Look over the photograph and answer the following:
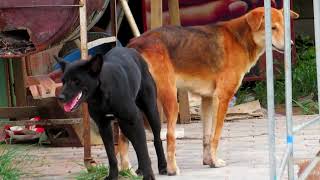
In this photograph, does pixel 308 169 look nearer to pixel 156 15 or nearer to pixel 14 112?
pixel 14 112

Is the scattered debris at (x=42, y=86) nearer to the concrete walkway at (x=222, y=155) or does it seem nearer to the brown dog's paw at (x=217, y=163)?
the concrete walkway at (x=222, y=155)

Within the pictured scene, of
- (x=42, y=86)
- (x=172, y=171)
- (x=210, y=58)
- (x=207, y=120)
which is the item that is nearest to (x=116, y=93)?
(x=172, y=171)

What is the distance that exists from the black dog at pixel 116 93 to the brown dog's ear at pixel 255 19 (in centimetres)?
124

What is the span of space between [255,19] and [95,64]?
2.17m

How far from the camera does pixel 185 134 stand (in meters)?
9.49

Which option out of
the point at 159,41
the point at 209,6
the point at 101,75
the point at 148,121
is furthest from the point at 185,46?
the point at 209,6

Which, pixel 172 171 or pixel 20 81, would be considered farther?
pixel 20 81

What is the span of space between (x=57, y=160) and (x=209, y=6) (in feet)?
15.2

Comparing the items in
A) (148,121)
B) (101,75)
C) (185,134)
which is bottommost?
(185,134)

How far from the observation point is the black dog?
18.2ft

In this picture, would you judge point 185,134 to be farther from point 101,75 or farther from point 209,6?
point 101,75

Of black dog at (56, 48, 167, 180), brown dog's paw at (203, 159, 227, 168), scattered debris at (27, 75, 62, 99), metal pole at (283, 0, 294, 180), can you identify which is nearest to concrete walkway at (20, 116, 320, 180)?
brown dog's paw at (203, 159, 227, 168)

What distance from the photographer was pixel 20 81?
8.92m

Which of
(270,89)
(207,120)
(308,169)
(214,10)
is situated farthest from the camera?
(214,10)
